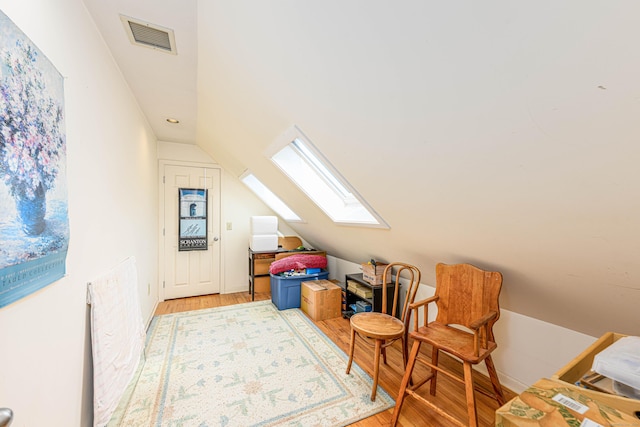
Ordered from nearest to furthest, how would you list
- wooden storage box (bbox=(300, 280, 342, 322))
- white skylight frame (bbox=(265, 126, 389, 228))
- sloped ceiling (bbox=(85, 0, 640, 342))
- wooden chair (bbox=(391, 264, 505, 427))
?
1. sloped ceiling (bbox=(85, 0, 640, 342))
2. wooden chair (bbox=(391, 264, 505, 427))
3. white skylight frame (bbox=(265, 126, 389, 228))
4. wooden storage box (bbox=(300, 280, 342, 322))

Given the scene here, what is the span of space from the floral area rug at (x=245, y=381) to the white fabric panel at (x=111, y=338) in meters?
0.30

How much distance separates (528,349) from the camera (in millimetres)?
1857

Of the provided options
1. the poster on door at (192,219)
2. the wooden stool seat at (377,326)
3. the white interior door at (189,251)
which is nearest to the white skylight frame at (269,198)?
the white interior door at (189,251)

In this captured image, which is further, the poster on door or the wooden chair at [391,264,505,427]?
the poster on door

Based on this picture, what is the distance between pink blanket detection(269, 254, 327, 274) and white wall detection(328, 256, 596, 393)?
7.26 feet

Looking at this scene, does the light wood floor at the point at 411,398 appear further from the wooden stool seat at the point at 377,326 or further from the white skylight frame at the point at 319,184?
the white skylight frame at the point at 319,184

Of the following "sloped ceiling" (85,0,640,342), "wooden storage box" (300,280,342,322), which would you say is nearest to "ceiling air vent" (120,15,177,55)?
"sloped ceiling" (85,0,640,342)

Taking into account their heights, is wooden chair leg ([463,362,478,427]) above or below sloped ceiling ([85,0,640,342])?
below

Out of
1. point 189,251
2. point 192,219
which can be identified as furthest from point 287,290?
point 192,219

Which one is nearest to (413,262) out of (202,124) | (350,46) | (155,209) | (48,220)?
(350,46)

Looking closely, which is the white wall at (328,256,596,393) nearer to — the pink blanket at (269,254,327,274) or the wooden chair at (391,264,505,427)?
the wooden chair at (391,264,505,427)

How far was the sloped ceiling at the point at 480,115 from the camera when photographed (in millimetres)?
668

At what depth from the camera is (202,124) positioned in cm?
298

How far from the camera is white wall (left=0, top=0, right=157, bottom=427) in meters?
0.86
